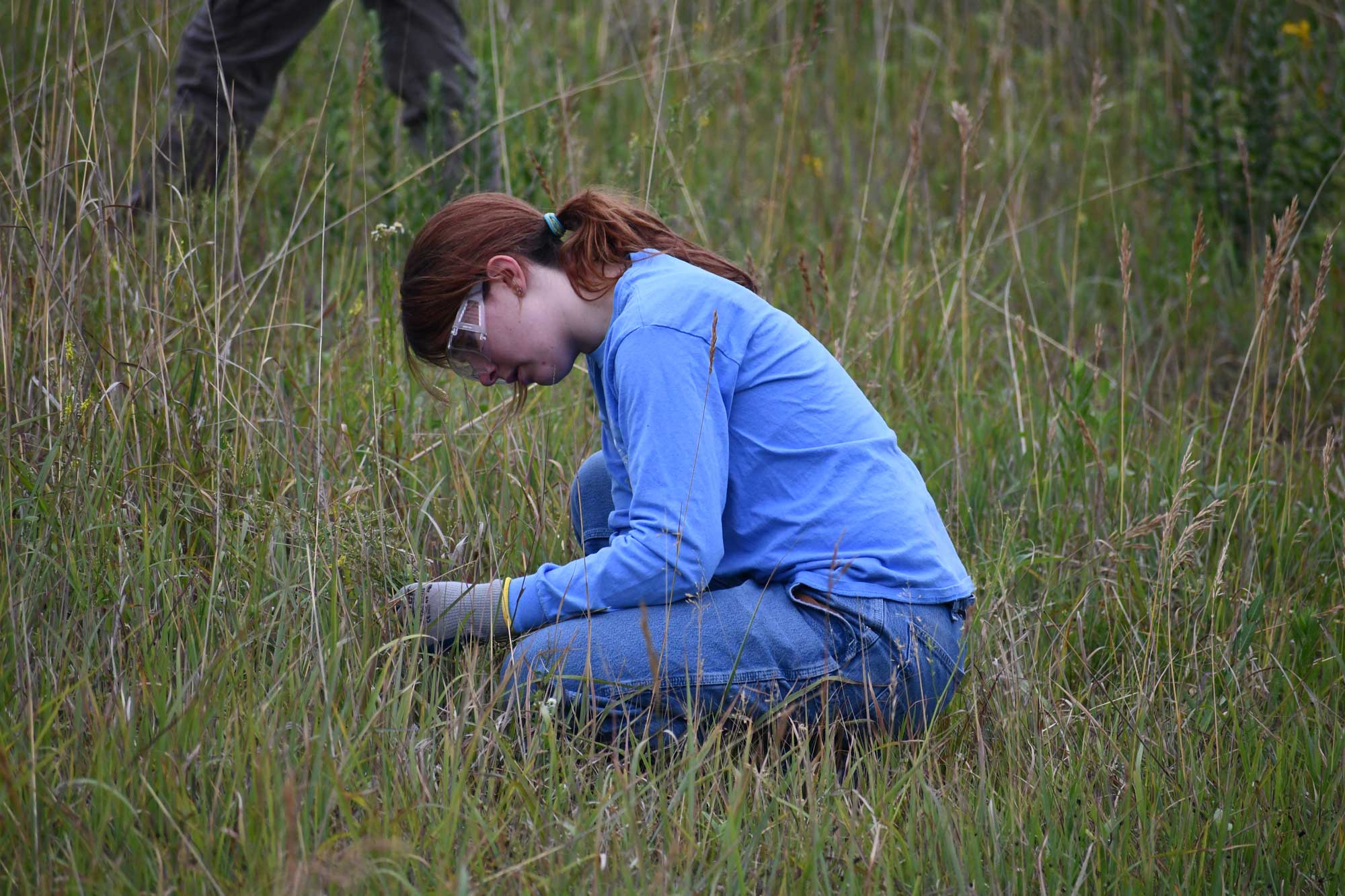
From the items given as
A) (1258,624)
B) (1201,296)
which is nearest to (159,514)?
(1258,624)

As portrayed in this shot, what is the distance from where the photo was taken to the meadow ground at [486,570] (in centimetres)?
145

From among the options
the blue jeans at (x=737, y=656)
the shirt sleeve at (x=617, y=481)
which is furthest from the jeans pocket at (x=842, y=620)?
the shirt sleeve at (x=617, y=481)

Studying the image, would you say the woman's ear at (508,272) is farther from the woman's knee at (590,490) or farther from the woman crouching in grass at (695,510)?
the woman's knee at (590,490)

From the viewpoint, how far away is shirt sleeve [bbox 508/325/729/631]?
1693mm

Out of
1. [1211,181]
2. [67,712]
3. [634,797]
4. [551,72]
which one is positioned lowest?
[634,797]

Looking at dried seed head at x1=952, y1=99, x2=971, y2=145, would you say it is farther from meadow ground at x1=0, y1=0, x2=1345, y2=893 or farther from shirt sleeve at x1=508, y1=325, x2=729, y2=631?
shirt sleeve at x1=508, y1=325, x2=729, y2=631

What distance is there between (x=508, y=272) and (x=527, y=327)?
3.5 inches

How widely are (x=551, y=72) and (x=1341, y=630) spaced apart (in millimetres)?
2966

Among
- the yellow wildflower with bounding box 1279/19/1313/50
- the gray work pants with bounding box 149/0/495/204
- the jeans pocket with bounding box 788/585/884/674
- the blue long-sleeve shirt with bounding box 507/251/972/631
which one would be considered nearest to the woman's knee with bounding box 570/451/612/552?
the blue long-sleeve shirt with bounding box 507/251/972/631

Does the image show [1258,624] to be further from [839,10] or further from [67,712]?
[839,10]

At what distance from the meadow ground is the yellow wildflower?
69cm

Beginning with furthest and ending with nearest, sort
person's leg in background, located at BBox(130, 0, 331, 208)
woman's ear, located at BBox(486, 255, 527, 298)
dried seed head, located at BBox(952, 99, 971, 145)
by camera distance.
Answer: person's leg in background, located at BBox(130, 0, 331, 208) < dried seed head, located at BBox(952, 99, 971, 145) < woman's ear, located at BBox(486, 255, 527, 298)

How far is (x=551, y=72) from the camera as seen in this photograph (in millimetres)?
4105

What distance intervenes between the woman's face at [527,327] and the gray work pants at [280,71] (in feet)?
3.68
